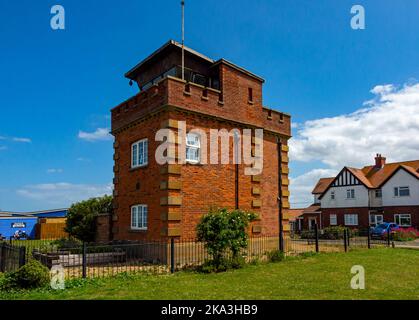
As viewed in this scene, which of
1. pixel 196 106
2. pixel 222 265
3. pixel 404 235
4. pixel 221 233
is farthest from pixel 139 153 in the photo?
pixel 404 235

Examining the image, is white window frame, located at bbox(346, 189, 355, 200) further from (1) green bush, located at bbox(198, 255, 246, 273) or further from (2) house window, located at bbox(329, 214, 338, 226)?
(1) green bush, located at bbox(198, 255, 246, 273)

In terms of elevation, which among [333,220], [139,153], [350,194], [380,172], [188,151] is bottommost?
[333,220]

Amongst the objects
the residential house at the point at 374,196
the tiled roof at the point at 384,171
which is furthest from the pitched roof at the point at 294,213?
the tiled roof at the point at 384,171

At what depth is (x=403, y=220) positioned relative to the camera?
137ft

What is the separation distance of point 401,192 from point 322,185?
57.0ft

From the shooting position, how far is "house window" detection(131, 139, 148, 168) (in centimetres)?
1716

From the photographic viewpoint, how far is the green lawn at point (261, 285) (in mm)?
9203

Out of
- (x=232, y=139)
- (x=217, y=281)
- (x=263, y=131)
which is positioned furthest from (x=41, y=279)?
(x=263, y=131)

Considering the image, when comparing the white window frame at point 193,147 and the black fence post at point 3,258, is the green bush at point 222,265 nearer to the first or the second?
the white window frame at point 193,147

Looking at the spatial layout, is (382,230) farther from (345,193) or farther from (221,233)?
(221,233)

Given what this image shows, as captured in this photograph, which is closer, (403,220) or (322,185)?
(403,220)

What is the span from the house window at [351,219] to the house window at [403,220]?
5025 mm

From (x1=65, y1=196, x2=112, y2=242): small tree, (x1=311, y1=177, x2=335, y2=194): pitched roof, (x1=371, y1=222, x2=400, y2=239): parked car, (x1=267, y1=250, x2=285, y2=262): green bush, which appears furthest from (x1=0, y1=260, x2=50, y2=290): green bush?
(x1=311, y1=177, x2=335, y2=194): pitched roof
